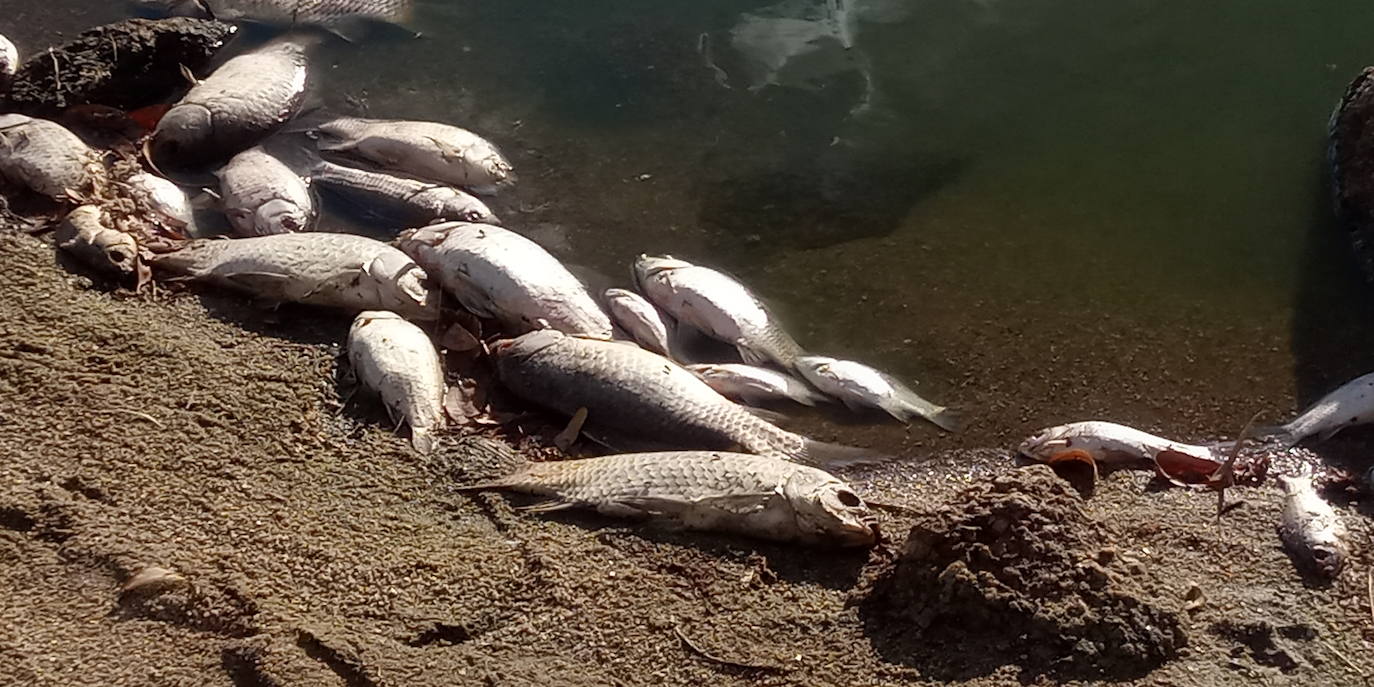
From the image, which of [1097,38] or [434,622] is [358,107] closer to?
[434,622]

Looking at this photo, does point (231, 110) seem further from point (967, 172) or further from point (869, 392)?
point (967, 172)

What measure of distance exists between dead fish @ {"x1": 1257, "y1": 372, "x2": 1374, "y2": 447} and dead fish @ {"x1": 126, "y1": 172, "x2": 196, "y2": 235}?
16.4 ft

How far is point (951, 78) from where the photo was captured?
7.18m

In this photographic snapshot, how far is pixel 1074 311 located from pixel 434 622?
3.42 metres

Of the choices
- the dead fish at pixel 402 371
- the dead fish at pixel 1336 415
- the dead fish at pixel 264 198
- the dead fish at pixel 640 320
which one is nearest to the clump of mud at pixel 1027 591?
the dead fish at pixel 1336 415

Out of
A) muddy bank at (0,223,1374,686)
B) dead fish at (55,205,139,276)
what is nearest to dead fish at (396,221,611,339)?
muddy bank at (0,223,1374,686)

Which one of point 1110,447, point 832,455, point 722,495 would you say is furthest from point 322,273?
point 1110,447

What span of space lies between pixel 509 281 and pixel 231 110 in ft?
7.36

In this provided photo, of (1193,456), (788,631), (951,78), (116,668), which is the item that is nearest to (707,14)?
(951,78)

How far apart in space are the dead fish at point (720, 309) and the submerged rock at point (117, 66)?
10.9 feet

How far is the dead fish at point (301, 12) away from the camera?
7402 millimetres

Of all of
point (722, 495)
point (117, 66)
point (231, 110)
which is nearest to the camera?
point (722, 495)

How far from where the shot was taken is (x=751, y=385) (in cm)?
496

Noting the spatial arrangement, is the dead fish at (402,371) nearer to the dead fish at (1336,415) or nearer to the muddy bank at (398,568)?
the muddy bank at (398,568)
